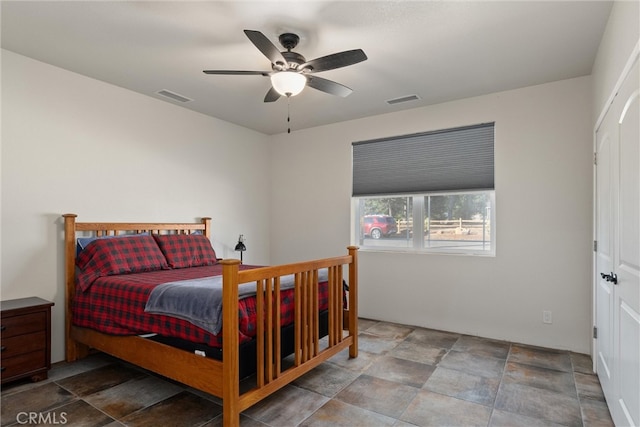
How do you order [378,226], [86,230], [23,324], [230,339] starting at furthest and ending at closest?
1. [378,226]
2. [86,230]
3. [23,324]
4. [230,339]

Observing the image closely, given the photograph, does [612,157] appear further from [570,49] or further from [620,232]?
[570,49]

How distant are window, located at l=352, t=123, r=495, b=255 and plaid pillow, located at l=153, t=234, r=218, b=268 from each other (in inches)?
72.7

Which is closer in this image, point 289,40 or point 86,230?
point 289,40

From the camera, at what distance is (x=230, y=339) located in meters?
1.95

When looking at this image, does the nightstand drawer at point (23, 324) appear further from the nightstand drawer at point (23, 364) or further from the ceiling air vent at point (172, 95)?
the ceiling air vent at point (172, 95)

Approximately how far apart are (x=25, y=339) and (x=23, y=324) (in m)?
0.11

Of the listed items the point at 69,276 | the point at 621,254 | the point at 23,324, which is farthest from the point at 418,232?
the point at 23,324

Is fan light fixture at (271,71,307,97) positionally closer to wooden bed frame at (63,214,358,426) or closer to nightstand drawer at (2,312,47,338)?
wooden bed frame at (63,214,358,426)

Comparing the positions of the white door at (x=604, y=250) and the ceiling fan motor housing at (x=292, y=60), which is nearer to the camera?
the white door at (x=604, y=250)

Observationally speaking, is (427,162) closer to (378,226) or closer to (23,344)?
(378,226)

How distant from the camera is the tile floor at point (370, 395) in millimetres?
2154

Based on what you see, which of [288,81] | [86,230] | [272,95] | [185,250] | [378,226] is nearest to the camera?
[288,81]

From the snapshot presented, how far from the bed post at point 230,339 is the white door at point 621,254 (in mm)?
1898

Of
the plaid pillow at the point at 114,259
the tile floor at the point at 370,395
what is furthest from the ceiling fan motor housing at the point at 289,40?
the tile floor at the point at 370,395
